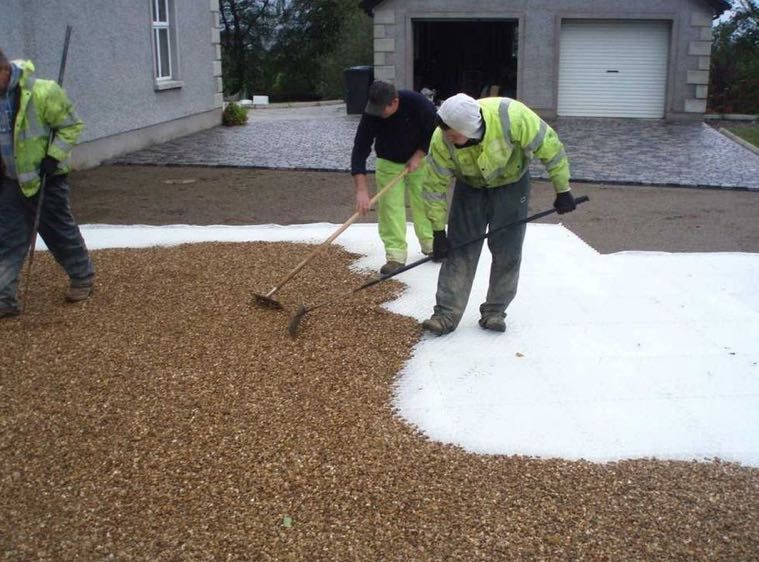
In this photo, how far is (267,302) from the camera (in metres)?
5.52

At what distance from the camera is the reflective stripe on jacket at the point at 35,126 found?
5219 millimetres

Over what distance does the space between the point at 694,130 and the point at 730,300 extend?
40.9 ft

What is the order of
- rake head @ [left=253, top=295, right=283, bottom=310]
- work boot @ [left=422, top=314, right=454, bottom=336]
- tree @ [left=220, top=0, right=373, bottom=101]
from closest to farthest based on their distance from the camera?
1. work boot @ [left=422, top=314, right=454, bottom=336]
2. rake head @ [left=253, top=295, right=283, bottom=310]
3. tree @ [left=220, top=0, right=373, bottom=101]

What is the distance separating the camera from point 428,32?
23.4 meters

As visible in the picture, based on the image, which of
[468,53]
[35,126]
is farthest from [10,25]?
[468,53]

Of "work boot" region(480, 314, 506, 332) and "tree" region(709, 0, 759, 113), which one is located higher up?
"tree" region(709, 0, 759, 113)

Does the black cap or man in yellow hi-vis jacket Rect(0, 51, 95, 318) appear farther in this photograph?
the black cap

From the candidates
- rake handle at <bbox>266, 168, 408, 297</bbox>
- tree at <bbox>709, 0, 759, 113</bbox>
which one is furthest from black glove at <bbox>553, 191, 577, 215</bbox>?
tree at <bbox>709, 0, 759, 113</bbox>

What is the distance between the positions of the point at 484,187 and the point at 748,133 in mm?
13758

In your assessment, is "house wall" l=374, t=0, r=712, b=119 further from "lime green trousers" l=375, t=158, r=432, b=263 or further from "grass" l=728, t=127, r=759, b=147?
"lime green trousers" l=375, t=158, r=432, b=263

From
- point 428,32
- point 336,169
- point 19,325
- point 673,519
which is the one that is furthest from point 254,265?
point 428,32

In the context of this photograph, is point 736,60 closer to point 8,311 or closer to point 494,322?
point 494,322

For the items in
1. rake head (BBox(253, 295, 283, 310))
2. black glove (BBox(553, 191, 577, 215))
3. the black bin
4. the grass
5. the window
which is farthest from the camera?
the black bin

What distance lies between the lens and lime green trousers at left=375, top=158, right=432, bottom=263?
6.38 meters
